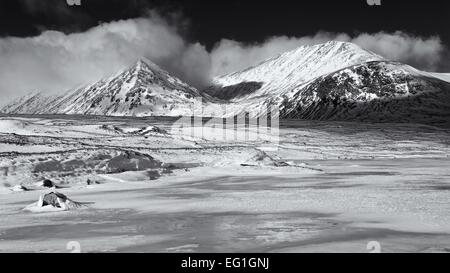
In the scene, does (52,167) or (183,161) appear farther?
(183,161)

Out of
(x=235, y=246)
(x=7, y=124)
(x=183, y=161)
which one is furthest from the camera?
(x=7, y=124)

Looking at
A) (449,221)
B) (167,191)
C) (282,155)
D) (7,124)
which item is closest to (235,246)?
(449,221)

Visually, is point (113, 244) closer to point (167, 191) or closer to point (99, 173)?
point (167, 191)

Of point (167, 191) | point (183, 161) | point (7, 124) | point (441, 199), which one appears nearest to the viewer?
point (441, 199)

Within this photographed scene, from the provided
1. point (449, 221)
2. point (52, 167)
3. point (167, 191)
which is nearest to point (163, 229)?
point (449, 221)
